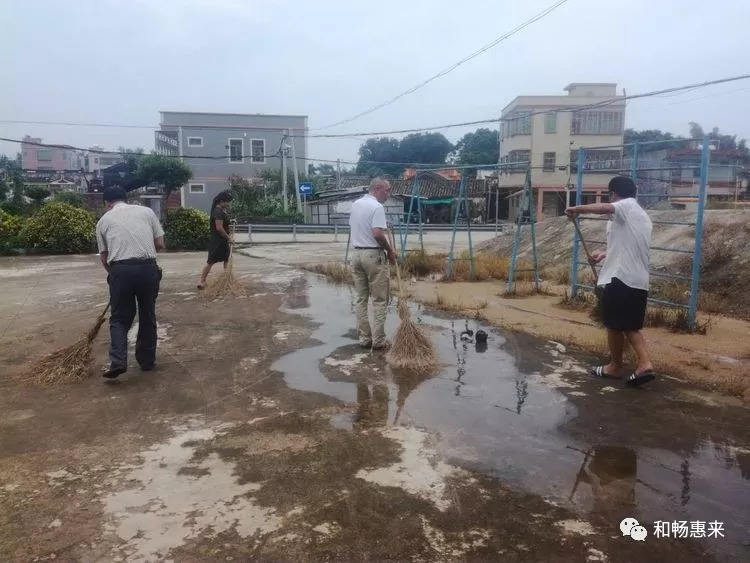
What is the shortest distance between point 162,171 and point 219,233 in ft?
88.3

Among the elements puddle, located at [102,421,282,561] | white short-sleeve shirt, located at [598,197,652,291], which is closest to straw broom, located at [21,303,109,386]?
puddle, located at [102,421,282,561]

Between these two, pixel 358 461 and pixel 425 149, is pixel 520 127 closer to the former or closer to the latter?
pixel 425 149

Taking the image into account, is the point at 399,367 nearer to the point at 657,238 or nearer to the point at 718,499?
the point at 718,499

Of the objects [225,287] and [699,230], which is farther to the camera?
[225,287]

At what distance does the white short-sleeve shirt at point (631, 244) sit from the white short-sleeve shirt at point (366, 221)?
83.9 inches

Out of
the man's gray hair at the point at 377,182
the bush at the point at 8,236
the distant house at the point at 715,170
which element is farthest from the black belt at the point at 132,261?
the bush at the point at 8,236

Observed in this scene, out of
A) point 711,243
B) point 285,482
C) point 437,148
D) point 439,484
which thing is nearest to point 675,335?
point 711,243

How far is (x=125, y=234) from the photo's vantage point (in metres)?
5.31

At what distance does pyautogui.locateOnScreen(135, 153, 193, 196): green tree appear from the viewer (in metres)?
34.4

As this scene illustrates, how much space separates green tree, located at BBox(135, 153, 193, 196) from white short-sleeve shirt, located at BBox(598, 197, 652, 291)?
107 ft

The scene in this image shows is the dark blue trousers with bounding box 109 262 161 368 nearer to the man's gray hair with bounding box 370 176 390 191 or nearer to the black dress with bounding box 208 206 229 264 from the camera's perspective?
the man's gray hair with bounding box 370 176 390 191

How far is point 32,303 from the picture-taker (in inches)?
359

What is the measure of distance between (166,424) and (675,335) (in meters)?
5.32

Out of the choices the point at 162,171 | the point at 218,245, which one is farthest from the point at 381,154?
the point at 218,245
